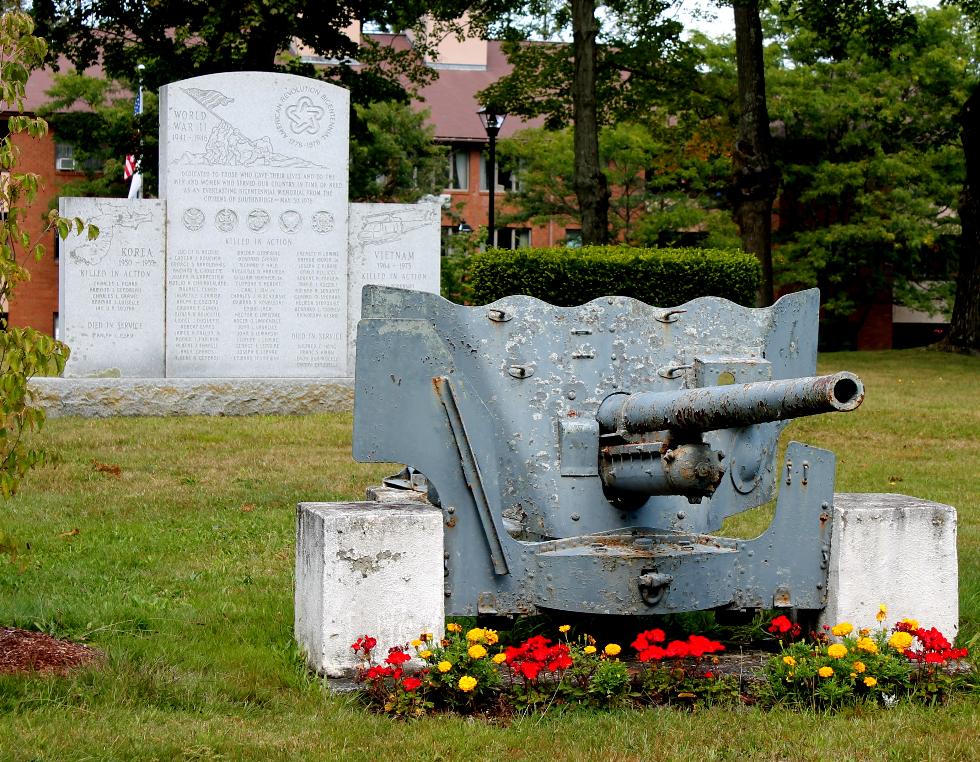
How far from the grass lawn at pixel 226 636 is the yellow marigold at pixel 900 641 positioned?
26cm

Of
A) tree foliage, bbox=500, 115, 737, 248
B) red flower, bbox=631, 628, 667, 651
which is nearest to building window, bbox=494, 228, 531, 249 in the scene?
tree foliage, bbox=500, 115, 737, 248

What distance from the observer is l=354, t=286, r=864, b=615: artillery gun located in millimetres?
4809

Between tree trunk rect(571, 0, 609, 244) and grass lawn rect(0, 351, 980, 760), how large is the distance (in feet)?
34.1

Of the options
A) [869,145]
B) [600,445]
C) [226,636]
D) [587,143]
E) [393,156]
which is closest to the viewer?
[600,445]

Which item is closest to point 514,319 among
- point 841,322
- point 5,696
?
point 5,696

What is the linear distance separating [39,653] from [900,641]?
2.97m

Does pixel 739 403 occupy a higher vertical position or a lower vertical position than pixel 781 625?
higher

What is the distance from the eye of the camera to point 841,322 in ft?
137

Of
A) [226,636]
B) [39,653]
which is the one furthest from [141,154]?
[39,653]

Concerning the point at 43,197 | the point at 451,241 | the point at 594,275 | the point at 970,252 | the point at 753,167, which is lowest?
the point at 594,275

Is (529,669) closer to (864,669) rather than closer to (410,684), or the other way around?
(410,684)

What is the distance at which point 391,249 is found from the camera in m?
15.3

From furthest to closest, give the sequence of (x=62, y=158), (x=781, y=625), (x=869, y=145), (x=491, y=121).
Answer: (x=62, y=158) → (x=869, y=145) → (x=491, y=121) → (x=781, y=625)

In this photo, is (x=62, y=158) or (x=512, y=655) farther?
(x=62, y=158)
